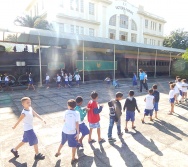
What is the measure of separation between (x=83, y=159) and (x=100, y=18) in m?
29.5

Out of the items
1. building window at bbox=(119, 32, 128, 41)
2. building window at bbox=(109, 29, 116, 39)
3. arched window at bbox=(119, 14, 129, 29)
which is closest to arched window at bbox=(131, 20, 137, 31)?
arched window at bbox=(119, 14, 129, 29)

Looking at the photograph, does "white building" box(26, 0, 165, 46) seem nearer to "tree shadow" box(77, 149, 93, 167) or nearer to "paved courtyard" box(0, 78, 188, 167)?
"paved courtyard" box(0, 78, 188, 167)

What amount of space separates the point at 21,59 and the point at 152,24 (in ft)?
116

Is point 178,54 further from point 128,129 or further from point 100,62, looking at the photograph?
point 128,129

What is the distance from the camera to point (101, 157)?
3.71 metres

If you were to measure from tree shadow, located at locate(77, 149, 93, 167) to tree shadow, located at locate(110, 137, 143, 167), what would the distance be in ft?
2.46

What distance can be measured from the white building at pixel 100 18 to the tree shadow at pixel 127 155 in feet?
76.3

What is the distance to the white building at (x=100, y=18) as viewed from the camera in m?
25.6

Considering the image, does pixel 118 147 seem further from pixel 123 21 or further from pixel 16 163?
pixel 123 21

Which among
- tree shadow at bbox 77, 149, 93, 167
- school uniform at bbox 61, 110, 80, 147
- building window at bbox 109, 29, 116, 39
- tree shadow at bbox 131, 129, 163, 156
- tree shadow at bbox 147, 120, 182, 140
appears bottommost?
tree shadow at bbox 77, 149, 93, 167

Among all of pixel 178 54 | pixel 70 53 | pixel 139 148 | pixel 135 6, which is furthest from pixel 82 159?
pixel 135 6

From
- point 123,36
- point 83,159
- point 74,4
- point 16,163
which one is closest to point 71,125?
point 83,159

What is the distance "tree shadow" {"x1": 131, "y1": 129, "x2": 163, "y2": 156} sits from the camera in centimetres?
401

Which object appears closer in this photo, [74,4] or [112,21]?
[74,4]
